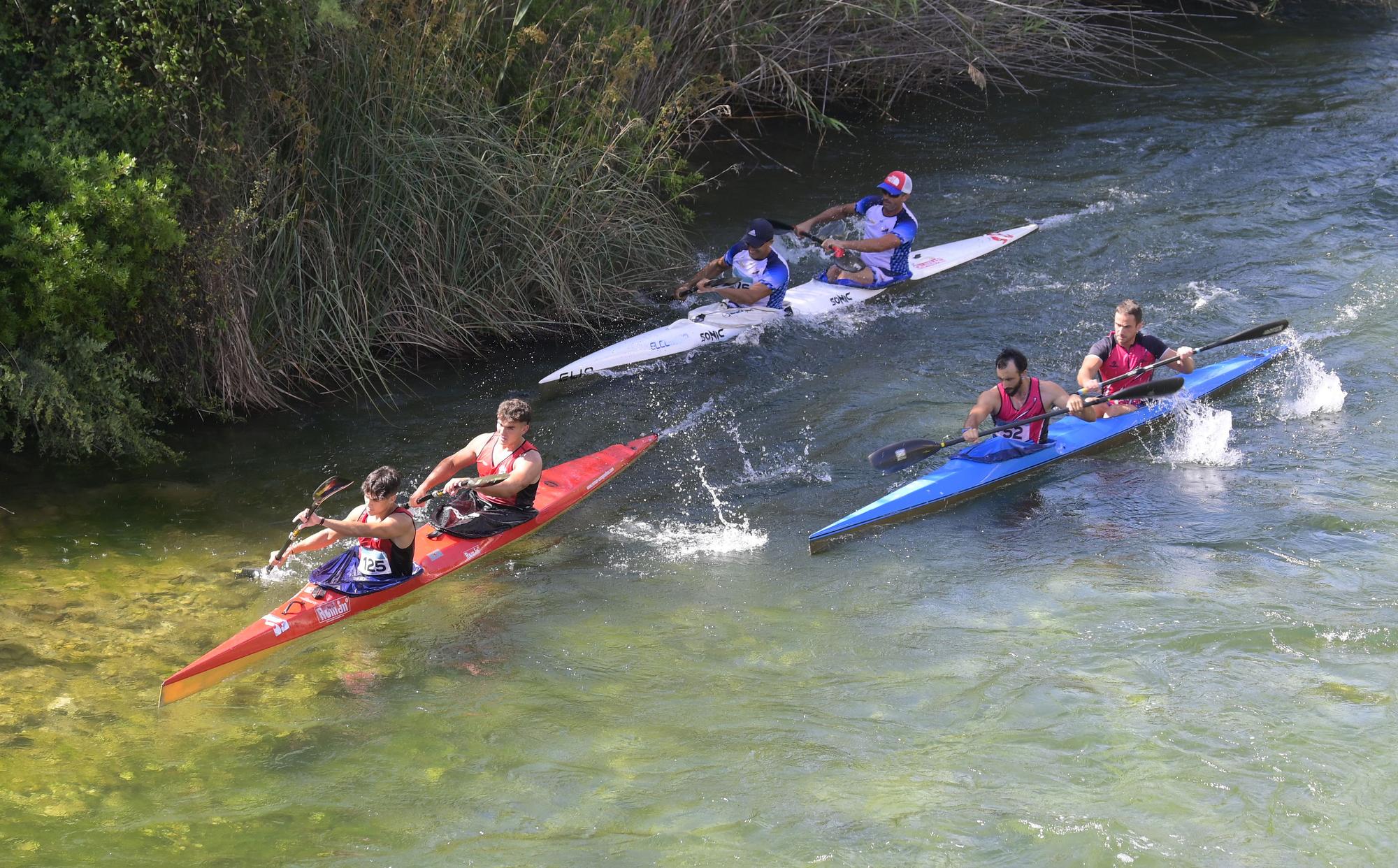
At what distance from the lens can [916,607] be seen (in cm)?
654

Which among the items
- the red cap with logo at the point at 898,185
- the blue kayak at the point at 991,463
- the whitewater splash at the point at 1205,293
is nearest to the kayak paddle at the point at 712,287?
the red cap with logo at the point at 898,185

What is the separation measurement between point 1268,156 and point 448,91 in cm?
993

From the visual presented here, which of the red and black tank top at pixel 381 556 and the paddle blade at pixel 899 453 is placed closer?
the red and black tank top at pixel 381 556

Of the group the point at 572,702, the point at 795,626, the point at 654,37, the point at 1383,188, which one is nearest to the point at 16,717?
the point at 572,702

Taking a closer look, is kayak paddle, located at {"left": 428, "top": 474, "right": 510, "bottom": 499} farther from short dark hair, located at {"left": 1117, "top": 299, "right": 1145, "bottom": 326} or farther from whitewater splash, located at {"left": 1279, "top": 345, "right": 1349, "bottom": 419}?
whitewater splash, located at {"left": 1279, "top": 345, "right": 1349, "bottom": 419}

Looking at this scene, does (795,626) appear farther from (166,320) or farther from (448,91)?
(448,91)

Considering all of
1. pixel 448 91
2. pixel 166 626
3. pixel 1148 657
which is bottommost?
pixel 1148 657

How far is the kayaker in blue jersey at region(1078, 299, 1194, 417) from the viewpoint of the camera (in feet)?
28.0

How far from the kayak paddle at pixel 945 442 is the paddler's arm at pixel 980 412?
58mm

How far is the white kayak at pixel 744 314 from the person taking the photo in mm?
9766

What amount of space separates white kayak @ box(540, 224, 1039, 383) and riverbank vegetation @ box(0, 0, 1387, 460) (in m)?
0.82

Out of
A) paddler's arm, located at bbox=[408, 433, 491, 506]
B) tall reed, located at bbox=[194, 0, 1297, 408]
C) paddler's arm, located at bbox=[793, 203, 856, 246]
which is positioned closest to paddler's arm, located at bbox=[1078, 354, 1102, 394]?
paddler's arm, located at bbox=[793, 203, 856, 246]

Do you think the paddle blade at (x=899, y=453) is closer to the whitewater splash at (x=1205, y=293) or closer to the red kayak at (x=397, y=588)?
the red kayak at (x=397, y=588)

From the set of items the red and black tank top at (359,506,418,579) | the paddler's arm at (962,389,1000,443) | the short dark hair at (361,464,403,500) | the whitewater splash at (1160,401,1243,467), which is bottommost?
the whitewater splash at (1160,401,1243,467)
